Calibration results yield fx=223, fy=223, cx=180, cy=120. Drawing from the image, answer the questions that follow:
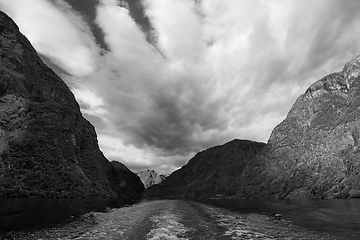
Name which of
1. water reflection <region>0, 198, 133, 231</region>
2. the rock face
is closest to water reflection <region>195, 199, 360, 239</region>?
water reflection <region>0, 198, 133, 231</region>

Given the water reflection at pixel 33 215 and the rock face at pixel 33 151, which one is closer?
the water reflection at pixel 33 215

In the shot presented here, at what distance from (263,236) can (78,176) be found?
162875 mm

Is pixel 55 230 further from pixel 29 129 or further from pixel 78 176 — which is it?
pixel 29 129

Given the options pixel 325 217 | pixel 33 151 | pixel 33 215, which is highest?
pixel 33 151

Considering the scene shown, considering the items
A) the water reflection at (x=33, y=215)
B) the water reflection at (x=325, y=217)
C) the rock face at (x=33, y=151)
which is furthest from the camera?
the rock face at (x=33, y=151)

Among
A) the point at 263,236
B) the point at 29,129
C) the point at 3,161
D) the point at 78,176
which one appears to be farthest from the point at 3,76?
the point at 263,236

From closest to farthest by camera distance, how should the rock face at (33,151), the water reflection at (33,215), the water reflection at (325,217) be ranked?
the water reflection at (325,217)
the water reflection at (33,215)
the rock face at (33,151)

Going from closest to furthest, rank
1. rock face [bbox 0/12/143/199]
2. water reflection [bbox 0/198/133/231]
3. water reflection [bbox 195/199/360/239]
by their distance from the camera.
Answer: water reflection [bbox 195/199/360/239] → water reflection [bbox 0/198/133/231] → rock face [bbox 0/12/143/199]

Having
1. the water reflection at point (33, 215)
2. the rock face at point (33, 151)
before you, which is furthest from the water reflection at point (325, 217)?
the rock face at point (33, 151)

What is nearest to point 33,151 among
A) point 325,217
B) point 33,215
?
point 33,215

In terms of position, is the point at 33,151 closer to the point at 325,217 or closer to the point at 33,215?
the point at 33,215

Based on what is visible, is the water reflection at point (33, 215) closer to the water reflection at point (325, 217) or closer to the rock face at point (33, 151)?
the water reflection at point (325, 217)

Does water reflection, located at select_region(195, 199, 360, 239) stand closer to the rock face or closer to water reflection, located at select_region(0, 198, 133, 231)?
water reflection, located at select_region(0, 198, 133, 231)

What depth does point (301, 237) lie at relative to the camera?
2588 cm
